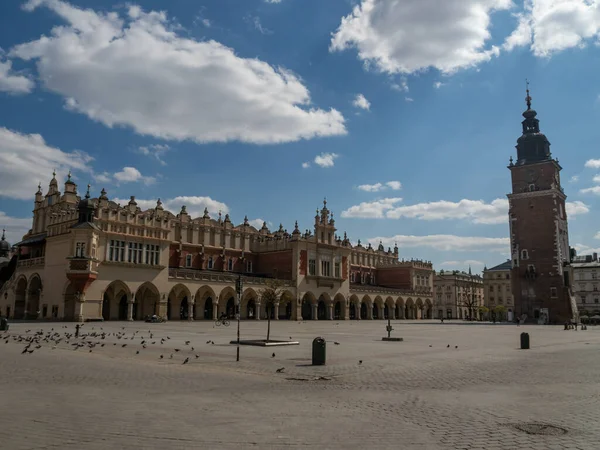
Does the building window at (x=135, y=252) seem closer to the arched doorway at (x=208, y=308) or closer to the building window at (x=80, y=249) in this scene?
the building window at (x=80, y=249)

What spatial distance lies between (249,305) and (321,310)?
1355 centimetres

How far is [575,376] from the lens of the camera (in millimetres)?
15148

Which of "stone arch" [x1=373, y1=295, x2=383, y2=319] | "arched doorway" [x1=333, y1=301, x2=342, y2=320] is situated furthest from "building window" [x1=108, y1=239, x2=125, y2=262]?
"stone arch" [x1=373, y1=295, x2=383, y2=319]

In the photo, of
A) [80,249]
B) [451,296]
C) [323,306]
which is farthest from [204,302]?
[451,296]

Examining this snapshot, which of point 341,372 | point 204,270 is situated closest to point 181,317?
point 204,270

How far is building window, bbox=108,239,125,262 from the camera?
171 ft

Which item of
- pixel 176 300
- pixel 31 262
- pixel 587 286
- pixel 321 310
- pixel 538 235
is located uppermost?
pixel 538 235

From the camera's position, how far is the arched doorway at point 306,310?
251 feet

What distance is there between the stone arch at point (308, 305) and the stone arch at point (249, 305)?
8.08 meters

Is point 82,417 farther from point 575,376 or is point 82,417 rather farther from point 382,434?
point 575,376

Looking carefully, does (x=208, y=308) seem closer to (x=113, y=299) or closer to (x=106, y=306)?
(x=113, y=299)

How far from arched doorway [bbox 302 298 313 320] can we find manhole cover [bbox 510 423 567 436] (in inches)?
2664

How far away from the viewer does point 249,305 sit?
7106 cm

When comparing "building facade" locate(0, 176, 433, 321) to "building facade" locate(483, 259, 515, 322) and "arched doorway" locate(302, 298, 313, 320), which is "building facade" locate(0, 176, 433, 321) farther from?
"building facade" locate(483, 259, 515, 322)
